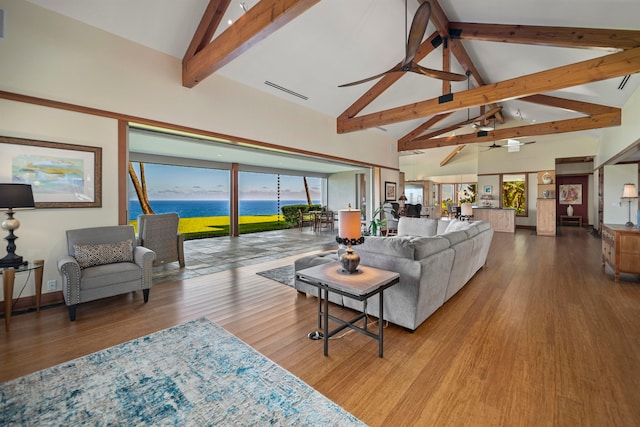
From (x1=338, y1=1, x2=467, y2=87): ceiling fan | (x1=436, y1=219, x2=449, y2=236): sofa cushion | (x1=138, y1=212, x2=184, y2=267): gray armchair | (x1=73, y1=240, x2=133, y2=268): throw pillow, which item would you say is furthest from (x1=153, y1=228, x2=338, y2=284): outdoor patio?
(x1=338, y1=1, x2=467, y2=87): ceiling fan

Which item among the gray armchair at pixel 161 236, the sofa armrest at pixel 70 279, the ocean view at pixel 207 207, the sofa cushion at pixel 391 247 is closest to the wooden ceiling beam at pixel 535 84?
the sofa cushion at pixel 391 247

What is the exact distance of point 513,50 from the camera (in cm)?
501

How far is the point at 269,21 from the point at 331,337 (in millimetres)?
3225

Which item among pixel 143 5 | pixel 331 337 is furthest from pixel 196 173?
pixel 331 337

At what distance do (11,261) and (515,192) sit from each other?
14.1 metres

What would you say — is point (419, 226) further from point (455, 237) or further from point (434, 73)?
point (434, 73)

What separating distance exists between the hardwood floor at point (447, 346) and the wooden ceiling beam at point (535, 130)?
4.17 metres

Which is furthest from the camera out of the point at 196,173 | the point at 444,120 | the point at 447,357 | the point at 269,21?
the point at 196,173

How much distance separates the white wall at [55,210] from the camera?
3057 millimetres

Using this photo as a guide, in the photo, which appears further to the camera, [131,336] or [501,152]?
[501,152]

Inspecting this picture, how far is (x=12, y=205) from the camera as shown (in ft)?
8.76

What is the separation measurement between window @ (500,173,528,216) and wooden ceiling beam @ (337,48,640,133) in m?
7.80

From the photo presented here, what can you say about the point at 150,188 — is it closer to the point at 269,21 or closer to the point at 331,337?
the point at 269,21

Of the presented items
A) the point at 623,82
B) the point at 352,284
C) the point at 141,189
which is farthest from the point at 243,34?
the point at 141,189
